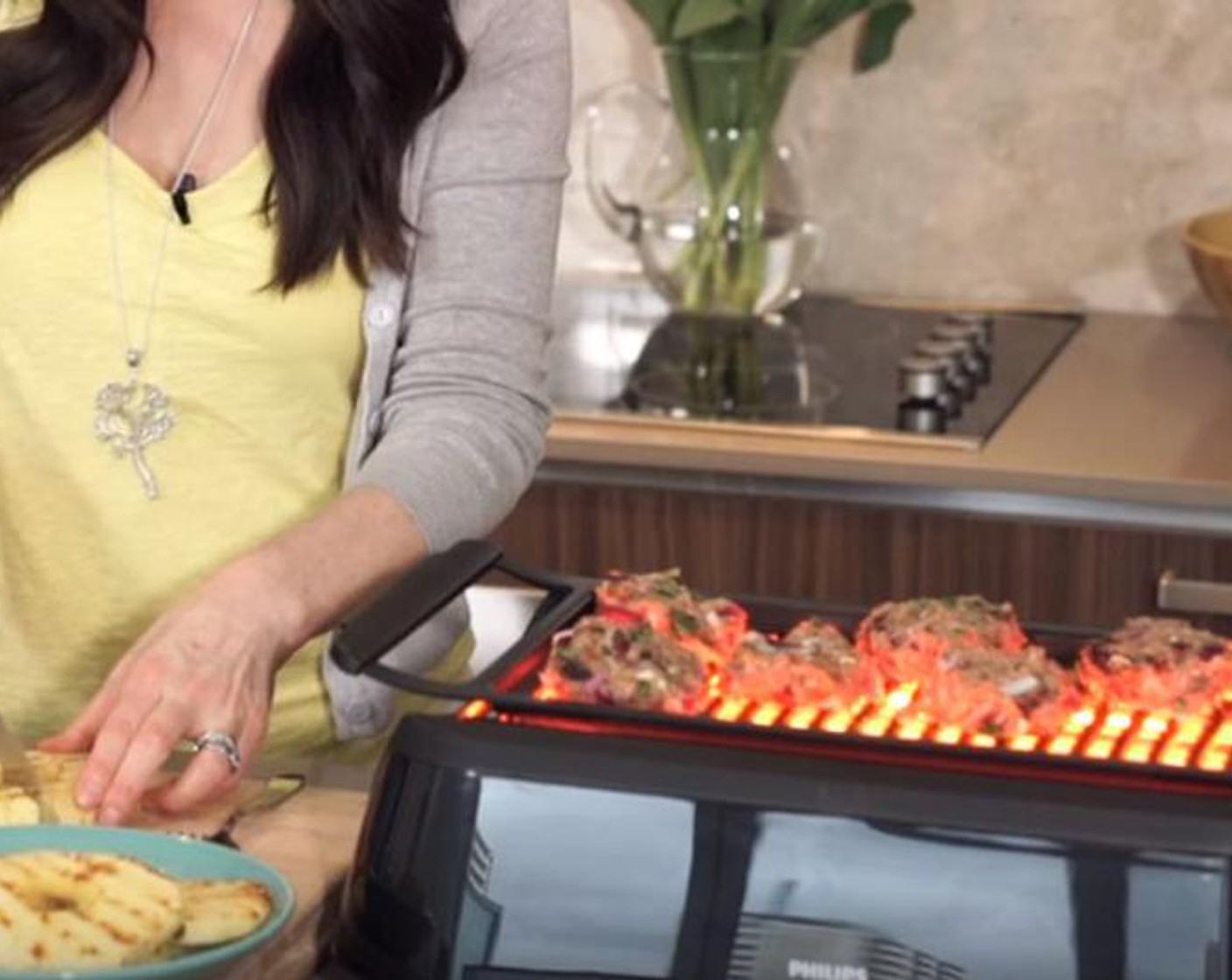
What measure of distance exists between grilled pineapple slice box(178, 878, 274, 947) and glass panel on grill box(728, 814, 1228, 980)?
0.20 metres

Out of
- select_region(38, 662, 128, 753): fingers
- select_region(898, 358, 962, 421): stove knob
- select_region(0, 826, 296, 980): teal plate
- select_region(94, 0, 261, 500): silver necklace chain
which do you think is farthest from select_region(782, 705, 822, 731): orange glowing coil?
select_region(898, 358, 962, 421): stove knob

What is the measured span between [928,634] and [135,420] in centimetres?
61

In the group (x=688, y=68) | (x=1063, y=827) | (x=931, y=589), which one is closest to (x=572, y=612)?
(x=1063, y=827)

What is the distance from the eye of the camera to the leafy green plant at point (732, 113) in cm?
266

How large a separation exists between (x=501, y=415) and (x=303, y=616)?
252 mm

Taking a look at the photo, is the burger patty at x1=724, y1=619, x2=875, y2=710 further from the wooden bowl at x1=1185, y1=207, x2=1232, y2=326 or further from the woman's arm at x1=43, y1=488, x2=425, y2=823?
the wooden bowl at x1=1185, y1=207, x2=1232, y2=326

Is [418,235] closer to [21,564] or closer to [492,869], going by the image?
[21,564]

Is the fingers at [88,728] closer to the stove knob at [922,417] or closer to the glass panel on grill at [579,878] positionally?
the glass panel on grill at [579,878]

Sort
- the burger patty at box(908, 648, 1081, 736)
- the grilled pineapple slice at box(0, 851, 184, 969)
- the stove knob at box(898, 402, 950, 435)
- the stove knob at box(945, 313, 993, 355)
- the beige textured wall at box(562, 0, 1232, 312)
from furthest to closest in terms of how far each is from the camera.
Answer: the beige textured wall at box(562, 0, 1232, 312) → the stove knob at box(945, 313, 993, 355) → the stove knob at box(898, 402, 950, 435) → the burger patty at box(908, 648, 1081, 736) → the grilled pineapple slice at box(0, 851, 184, 969)

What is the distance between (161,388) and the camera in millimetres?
1715

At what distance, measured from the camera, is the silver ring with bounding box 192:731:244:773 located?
1.37 meters

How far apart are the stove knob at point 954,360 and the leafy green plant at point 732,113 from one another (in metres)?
0.22

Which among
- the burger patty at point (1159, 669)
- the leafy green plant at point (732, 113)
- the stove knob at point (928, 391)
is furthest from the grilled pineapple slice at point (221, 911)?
the leafy green plant at point (732, 113)

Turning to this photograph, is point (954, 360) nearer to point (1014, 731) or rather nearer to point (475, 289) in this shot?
point (475, 289)
